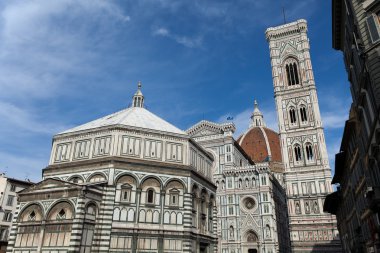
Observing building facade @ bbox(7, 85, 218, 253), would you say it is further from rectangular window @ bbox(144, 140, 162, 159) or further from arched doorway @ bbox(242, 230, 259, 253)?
arched doorway @ bbox(242, 230, 259, 253)

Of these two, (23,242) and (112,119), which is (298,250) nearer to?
(112,119)

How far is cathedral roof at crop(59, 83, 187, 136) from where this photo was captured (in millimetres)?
29016

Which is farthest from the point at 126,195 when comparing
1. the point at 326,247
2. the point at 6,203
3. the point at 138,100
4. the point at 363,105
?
the point at 326,247

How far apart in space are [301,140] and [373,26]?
46216mm

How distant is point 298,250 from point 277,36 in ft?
142

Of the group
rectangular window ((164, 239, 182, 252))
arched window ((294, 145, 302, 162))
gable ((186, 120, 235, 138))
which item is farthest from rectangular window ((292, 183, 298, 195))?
rectangular window ((164, 239, 182, 252))

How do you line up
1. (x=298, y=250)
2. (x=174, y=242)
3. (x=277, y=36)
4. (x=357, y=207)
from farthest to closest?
(x=277, y=36) → (x=298, y=250) → (x=174, y=242) → (x=357, y=207)

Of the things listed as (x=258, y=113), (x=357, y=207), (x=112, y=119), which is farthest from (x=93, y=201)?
(x=258, y=113)

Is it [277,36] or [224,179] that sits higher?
[277,36]

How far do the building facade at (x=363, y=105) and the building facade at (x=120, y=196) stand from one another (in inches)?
504

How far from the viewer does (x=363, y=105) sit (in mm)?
16344

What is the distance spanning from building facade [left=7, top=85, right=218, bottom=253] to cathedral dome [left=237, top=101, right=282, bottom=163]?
60.7 metres

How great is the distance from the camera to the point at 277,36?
6788cm

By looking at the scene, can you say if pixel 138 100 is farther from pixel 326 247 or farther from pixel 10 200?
pixel 326 247
